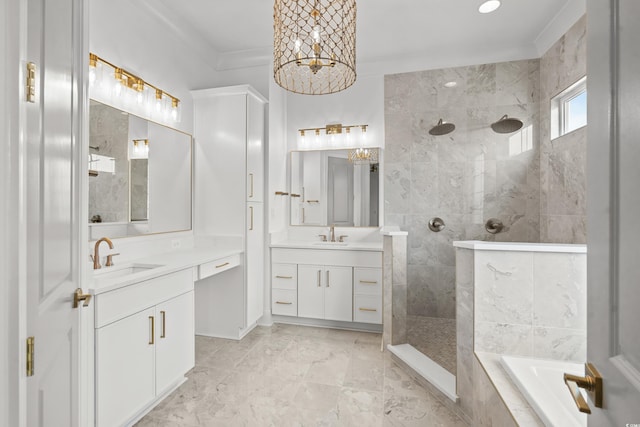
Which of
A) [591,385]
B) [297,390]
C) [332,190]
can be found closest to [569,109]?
[332,190]

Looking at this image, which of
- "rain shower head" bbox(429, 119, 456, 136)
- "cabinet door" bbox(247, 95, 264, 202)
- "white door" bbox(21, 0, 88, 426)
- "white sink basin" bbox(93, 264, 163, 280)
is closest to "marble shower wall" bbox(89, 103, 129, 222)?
"white sink basin" bbox(93, 264, 163, 280)

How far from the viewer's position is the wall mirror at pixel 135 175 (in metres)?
2.09

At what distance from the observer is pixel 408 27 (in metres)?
2.87

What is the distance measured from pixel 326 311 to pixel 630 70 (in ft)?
9.71

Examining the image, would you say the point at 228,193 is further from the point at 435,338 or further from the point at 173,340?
the point at 435,338

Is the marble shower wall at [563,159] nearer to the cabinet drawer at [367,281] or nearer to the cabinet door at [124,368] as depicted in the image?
the cabinet drawer at [367,281]

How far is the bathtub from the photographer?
111cm

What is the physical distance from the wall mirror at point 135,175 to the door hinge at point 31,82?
135 cm

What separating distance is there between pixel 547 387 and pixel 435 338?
1.67 m

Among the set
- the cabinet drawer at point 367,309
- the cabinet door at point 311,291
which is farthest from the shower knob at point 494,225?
the cabinet door at point 311,291

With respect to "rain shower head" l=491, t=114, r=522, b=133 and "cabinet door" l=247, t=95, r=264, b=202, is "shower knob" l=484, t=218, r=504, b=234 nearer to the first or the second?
"rain shower head" l=491, t=114, r=522, b=133

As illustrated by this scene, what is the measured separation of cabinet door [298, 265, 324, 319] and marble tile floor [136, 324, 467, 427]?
35 centimetres

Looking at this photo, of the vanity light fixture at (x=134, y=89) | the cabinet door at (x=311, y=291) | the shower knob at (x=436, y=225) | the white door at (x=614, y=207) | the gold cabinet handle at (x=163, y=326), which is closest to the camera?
the white door at (x=614, y=207)

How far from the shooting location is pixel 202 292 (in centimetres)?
302
